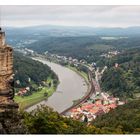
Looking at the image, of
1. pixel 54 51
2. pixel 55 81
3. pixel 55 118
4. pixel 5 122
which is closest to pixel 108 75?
pixel 55 81

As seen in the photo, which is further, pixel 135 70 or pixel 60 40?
pixel 60 40

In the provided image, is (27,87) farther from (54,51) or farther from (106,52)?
(54,51)

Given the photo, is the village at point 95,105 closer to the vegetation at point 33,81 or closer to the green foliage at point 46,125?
the vegetation at point 33,81

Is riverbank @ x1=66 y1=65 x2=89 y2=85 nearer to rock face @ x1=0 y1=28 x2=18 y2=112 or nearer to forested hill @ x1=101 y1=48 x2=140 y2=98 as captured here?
forested hill @ x1=101 y1=48 x2=140 y2=98

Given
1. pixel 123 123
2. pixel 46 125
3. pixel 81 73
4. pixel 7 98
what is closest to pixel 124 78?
pixel 81 73

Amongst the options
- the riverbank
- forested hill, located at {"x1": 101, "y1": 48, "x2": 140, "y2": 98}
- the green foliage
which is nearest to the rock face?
the green foliage

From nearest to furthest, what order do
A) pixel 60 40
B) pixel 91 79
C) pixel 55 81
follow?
pixel 55 81 → pixel 91 79 → pixel 60 40
